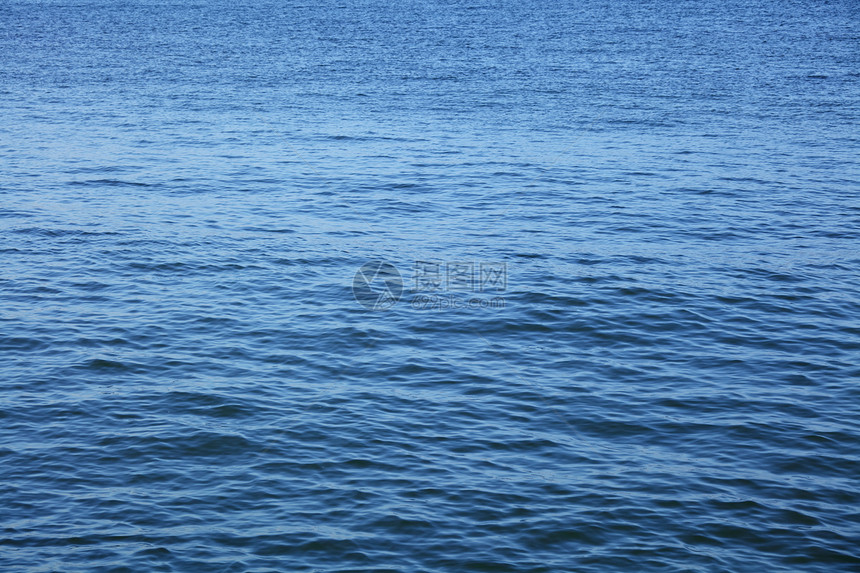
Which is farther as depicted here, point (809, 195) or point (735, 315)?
point (809, 195)

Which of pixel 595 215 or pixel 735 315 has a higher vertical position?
pixel 595 215

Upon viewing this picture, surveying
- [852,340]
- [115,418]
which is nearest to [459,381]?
[115,418]

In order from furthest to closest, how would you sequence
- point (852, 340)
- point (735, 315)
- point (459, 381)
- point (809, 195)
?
1. point (809, 195)
2. point (735, 315)
3. point (852, 340)
4. point (459, 381)

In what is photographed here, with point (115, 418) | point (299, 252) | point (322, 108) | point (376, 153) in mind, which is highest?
point (322, 108)

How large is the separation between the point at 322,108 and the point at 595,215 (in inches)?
1001

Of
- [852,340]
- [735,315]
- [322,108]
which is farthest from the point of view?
[322,108]

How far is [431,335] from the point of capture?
2339 cm

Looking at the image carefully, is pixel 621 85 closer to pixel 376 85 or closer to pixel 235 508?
pixel 376 85

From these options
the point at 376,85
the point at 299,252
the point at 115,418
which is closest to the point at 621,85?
the point at 376,85

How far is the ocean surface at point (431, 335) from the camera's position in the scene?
15.1 meters

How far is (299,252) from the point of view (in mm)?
29344

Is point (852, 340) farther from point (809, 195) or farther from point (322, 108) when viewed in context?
point (322, 108)

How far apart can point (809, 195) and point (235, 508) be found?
1088 inches

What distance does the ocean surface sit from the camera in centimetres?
1513
